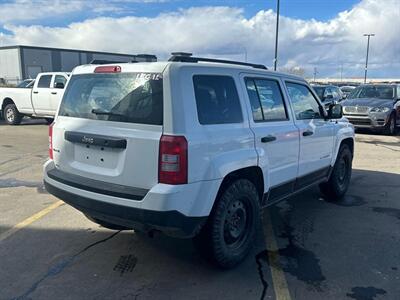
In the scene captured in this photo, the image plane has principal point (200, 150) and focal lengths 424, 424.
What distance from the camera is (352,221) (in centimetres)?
537

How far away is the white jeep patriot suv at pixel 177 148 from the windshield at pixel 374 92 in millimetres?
11741

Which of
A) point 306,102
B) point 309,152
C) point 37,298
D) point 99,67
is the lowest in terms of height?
point 37,298

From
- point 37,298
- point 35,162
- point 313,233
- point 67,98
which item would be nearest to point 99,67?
point 67,98

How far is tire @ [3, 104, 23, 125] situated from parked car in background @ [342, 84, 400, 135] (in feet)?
39.3

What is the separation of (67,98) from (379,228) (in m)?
3.88

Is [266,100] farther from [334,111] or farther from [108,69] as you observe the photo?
[334,111]

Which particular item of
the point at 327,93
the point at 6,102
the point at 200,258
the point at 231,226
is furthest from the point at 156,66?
the point at 327,93

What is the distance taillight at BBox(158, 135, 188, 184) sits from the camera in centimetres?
329

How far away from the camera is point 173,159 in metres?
3.29

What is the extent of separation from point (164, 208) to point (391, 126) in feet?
42.1

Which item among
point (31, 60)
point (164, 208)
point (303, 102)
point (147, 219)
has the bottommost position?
point (147, 219)

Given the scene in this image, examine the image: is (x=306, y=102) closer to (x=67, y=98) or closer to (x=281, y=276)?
(x=281, y=276)

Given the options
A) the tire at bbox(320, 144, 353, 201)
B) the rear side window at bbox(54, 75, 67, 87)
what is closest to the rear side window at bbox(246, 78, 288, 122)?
the tire at bbox(320, 144, 353, 201)

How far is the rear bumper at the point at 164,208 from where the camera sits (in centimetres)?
331
